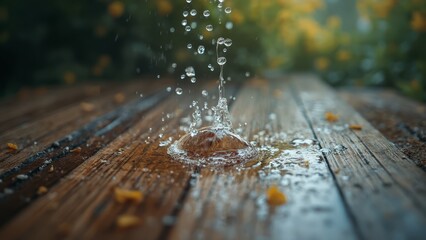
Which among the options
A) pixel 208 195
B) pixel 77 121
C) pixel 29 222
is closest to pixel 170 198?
pixel 208 195

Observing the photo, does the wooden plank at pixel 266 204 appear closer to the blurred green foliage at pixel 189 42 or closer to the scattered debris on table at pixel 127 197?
the scattered debris on table at pixel 127 197

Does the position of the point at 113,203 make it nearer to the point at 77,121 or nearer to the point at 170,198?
the point at 170,198

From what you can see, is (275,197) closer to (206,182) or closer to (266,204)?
(266,204)

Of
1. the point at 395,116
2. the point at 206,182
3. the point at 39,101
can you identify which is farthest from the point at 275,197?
the point at 39,101

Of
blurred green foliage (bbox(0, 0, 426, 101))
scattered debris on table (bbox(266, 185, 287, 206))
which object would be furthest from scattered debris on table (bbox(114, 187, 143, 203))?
blurred green foliage (bbox(0, 0, 426, 101))

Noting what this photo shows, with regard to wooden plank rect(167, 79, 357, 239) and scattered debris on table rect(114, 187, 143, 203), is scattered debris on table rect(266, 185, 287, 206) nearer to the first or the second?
wooden plank rect(167, 79, 357, 239)

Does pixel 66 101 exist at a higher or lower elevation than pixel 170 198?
higher

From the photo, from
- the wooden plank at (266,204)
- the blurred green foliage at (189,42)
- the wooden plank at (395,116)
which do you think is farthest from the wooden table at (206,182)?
the blurred green foliage at (189,42)
